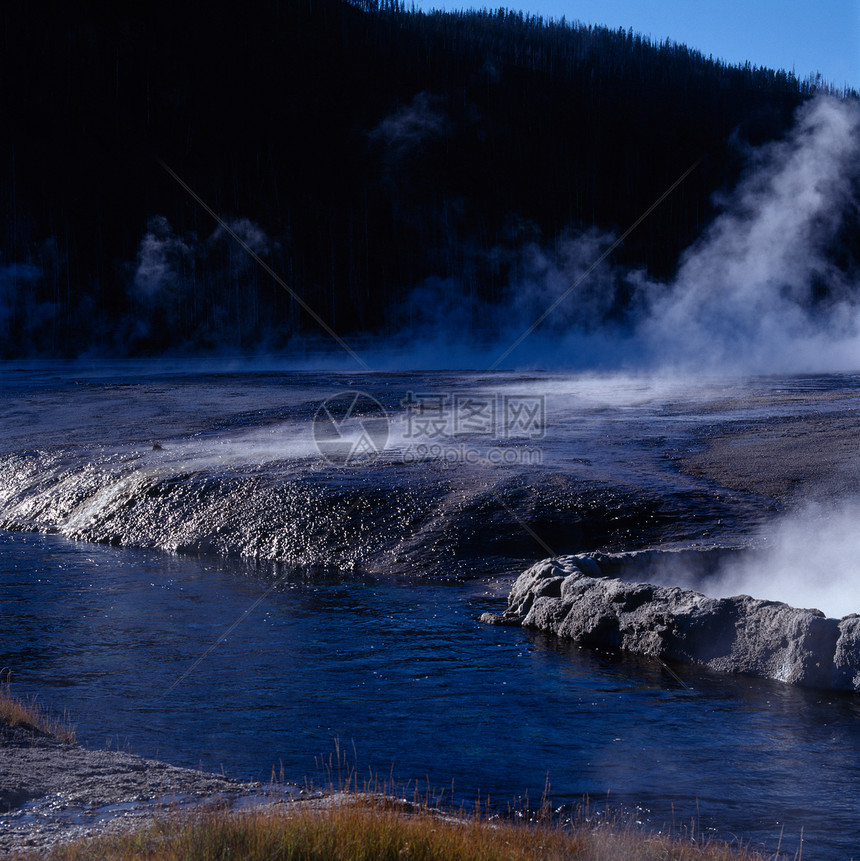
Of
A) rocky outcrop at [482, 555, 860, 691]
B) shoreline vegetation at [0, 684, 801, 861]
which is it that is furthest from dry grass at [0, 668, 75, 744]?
rocky outcrop at [482, 555, 860, 691]

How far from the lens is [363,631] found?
7.04 metres

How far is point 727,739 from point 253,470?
7.02 m

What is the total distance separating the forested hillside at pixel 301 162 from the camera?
42312 millimetres

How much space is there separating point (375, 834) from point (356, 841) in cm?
7

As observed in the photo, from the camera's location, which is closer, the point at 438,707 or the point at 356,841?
the point at 356,841

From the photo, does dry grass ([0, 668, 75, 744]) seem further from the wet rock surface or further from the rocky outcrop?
the rocky outcrop

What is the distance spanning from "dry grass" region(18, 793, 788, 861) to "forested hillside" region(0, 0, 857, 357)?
Answer: 3775 centimetres

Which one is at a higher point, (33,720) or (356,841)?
(356,841)

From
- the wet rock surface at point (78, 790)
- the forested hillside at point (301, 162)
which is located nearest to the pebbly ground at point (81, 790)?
the wet rock surface at point (78, 790)

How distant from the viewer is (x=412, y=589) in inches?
328

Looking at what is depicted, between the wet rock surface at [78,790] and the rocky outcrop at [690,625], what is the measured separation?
118 inches

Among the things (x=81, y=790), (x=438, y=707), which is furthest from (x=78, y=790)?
(x=438, y=707)

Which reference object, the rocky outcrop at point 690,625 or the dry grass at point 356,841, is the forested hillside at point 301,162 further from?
the dry grass at point 356,841

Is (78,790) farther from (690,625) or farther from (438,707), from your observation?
(690,625)
